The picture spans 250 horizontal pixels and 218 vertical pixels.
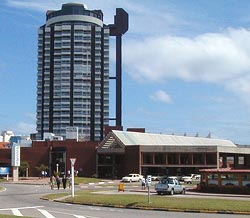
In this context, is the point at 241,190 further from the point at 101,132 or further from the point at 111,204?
the point at 101,132

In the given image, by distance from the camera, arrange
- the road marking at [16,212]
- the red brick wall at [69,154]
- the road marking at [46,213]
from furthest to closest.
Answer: the red brick wall at [69,154] < the road marking at [16,212] < the road marking at [46,213]

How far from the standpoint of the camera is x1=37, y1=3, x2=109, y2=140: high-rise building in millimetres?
190125

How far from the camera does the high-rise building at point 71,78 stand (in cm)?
19012

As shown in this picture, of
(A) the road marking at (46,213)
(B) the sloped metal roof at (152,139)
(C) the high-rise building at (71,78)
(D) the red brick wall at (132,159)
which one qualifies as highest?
(C) the high-rise building at (71,78)

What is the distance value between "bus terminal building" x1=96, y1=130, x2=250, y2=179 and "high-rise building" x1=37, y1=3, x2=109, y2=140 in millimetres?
75620

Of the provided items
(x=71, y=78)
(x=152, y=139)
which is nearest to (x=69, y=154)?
(x=152, y=139)

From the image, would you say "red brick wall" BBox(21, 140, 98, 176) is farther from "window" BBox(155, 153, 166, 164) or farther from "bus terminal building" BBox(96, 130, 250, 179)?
"window" BBox(155, 153, 166, 164)

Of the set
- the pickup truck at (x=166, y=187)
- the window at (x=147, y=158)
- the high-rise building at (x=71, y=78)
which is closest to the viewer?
the pickup truck at (x=166, y=187)

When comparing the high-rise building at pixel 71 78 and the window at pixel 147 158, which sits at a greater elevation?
the high-rise building at pixel 71 78

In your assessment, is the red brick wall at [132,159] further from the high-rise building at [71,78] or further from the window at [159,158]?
the high-rise building at [71,78]

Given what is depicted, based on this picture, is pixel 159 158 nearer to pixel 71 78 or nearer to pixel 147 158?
pixel 147 158

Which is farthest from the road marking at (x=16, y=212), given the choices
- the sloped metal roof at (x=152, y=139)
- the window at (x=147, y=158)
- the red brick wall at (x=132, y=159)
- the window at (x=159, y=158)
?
the sloped metal roof at (x=152, y=139)

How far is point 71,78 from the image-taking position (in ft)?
626

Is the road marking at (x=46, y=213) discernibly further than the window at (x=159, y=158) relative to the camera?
No
